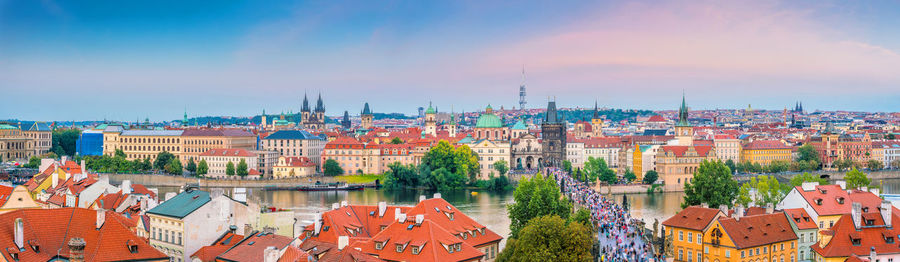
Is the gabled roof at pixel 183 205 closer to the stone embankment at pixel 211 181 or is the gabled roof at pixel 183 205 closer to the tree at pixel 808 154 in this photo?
the stone embankment at pixel 211 181

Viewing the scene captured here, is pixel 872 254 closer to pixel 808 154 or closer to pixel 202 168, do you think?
pixel 202 168

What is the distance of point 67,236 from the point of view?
29.8m

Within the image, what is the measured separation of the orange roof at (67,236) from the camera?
28.5 m

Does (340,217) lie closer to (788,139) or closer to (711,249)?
(711,249)

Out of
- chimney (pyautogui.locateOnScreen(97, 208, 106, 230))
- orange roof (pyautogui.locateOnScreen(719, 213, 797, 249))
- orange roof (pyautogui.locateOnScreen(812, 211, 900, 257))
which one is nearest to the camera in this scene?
chimney (pyautogui.locateOnScreen(97, 208, 106, 230))

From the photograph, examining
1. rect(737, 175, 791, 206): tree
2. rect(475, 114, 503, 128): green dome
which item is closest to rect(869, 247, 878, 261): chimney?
rect(737, 175, 791, 206): tree

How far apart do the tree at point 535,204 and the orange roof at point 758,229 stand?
8.38 metres

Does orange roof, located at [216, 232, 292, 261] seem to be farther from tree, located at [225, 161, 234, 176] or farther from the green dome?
the green dome

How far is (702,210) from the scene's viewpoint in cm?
3922

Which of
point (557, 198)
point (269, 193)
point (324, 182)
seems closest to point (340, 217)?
point (557, 198)

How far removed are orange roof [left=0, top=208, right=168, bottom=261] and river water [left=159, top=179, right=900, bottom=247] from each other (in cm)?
2891

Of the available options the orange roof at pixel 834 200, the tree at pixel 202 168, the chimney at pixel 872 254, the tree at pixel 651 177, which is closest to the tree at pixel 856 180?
the orange roof at pixel 834 200

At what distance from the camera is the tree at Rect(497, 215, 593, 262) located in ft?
104

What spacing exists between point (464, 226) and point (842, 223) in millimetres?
15929
